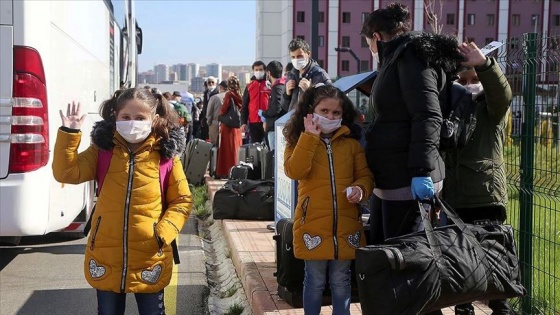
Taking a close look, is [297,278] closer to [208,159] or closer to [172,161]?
[172,161]

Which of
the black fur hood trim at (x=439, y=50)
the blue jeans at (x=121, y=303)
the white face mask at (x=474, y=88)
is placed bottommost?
the blue jeans at (x=121, y=303)

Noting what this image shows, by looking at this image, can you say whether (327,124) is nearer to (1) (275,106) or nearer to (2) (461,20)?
(1) (275,106)

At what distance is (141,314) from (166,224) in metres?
0.59

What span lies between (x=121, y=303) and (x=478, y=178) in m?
2.15

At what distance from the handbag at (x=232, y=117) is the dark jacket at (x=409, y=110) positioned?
9.02 metres

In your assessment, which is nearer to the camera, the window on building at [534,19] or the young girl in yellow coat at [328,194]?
the young girl in yellow coat at [328,194]

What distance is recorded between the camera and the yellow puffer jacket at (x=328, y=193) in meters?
4.56

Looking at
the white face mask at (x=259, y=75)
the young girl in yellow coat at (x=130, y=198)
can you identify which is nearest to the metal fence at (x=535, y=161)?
the young girl in yellow coat at (x=130, y=198)

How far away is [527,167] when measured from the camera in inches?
202

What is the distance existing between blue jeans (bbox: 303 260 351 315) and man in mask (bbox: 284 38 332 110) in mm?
2956

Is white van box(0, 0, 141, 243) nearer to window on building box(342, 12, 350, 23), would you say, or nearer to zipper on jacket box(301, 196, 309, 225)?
zipper on jacket box(301, 196, 309, 225)

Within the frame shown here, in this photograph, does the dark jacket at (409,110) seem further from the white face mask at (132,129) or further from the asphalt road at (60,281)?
the asphalt road at (60,281)

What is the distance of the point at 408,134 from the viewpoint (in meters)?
4.30

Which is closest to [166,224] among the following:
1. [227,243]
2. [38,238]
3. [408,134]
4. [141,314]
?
[141,314]
